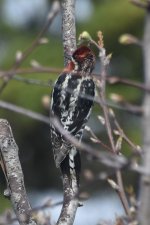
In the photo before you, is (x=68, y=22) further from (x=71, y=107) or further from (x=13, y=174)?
(x=13, y=174)

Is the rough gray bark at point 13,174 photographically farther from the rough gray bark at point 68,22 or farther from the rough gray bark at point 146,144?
the rough gray bark at point 146,144

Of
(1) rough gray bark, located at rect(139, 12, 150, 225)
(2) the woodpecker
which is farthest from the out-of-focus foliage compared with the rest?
(1) rough gray bark, located at rect(139, 12, 150, 225)

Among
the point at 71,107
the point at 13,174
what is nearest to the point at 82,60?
the point at 71,107

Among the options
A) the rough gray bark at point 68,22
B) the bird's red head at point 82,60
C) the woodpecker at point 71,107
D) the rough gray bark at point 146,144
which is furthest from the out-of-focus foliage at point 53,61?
the rough gray bark at point 146,144

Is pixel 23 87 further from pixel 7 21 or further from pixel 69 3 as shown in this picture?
pixel 69 3

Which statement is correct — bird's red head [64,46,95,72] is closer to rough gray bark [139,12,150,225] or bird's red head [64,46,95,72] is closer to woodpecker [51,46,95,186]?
woodpecker [51,46,95,186]

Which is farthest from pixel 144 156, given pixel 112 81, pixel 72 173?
pixel 72 173
